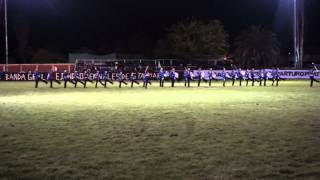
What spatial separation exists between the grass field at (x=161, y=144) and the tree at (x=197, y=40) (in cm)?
5777

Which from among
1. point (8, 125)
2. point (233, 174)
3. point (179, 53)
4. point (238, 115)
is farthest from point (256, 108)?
point (179, 53)

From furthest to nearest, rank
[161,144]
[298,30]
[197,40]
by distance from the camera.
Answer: [197,40] < [298,30] < [161,144]

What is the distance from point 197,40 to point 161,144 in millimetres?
67603

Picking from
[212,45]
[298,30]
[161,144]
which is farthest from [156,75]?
[161,144]

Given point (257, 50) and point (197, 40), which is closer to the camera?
point (257, 50)

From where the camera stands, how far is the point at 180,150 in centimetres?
1139

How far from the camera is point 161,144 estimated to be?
12.2 meters

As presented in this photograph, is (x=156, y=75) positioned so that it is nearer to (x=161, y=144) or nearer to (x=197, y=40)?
(x=197, y=40)

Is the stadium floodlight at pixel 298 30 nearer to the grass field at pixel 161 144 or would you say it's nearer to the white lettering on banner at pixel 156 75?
the white lettering on banner at pixel 156 75

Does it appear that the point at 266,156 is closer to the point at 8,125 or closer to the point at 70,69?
the point at 8,125

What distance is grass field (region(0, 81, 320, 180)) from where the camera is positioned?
9.36m

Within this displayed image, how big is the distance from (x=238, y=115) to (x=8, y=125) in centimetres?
738

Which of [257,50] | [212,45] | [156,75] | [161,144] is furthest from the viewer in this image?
[212,45]

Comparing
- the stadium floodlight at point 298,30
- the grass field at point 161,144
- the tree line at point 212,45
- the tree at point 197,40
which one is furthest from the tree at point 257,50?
the grass field at point 161,144
